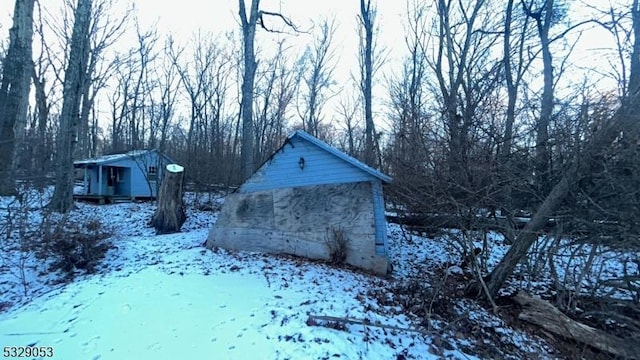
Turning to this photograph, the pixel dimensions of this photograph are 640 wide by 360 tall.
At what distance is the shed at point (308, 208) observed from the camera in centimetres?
633

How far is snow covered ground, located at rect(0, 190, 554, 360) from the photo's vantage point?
130 inches

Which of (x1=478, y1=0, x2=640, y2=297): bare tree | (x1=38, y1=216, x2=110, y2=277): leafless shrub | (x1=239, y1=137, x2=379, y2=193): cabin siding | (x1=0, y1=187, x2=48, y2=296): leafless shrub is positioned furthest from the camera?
(x1=239, y1=137, x2=379, y2=193): cabin siding

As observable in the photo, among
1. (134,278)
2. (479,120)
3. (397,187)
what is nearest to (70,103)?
(134,278)

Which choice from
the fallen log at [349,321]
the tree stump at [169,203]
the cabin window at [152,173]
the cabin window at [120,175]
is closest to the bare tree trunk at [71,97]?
the tree stump at [169,203]

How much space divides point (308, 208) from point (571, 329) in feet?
15.2

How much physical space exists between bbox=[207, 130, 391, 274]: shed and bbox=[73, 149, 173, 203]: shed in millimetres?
10876

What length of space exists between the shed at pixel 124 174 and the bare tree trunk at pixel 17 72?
6.86 meters

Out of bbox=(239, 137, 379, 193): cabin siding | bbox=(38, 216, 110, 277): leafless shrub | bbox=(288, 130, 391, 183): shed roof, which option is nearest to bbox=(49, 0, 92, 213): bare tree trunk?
bbox=(38, 216, 110, 277): leafless shrub

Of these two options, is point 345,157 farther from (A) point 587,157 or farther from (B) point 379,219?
(A) point 587,157

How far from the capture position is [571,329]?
4.13 meters

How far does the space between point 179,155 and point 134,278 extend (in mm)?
18455

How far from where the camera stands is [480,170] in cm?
531

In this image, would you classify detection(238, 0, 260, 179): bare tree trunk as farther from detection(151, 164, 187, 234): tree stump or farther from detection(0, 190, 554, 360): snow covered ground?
detection(0, 190, 554, 360): snow covered ground

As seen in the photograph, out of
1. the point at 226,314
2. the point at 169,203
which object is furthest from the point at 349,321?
the point at 169,203
